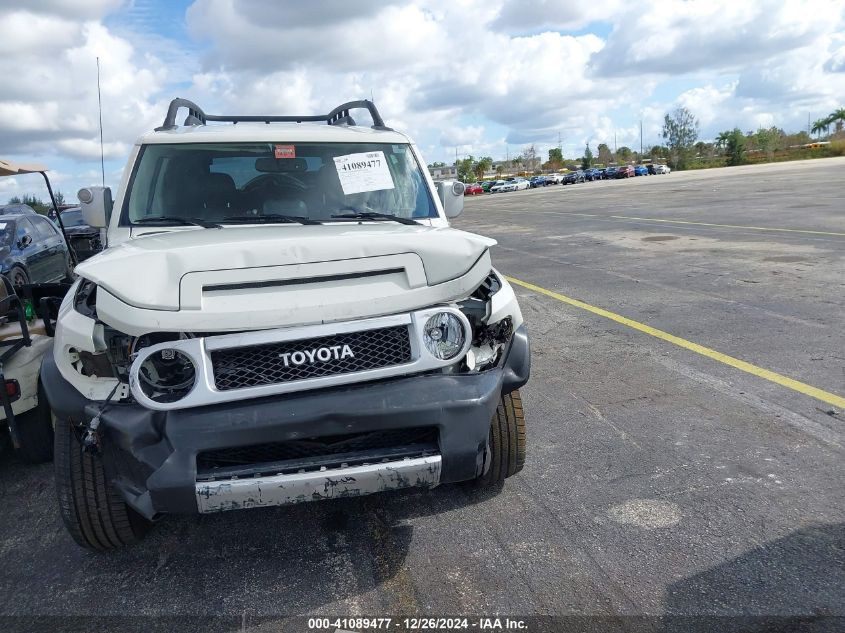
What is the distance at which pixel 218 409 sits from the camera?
2.77 meters

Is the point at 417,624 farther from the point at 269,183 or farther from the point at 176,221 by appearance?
the point at 269,183

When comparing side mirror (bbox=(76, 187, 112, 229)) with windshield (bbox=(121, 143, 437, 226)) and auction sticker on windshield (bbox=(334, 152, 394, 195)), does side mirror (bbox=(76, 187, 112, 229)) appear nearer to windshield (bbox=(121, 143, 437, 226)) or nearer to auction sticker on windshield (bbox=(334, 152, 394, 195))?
windshield (bbox=(121, 143, 437, 226))

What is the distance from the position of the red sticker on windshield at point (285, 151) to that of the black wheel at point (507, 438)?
2047 millimetres

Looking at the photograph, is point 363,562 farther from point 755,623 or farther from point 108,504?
point 755,623

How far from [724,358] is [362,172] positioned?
3417 mm

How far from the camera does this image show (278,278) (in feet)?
9.75

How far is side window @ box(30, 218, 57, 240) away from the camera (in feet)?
37.3

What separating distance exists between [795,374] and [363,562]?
3781 mm

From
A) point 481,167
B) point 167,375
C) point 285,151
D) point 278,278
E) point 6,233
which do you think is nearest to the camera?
point 167,375

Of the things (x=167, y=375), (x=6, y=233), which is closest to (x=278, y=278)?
(x=167, y=375)

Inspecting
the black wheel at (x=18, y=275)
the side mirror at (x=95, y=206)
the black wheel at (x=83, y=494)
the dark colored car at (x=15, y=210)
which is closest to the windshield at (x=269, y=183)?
the side mirror at (x=95, y=206)

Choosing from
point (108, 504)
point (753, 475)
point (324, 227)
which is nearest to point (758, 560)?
point (753, 475)

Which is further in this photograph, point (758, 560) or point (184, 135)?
point (184, 135)

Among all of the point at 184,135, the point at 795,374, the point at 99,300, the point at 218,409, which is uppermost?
the point at 184,135
